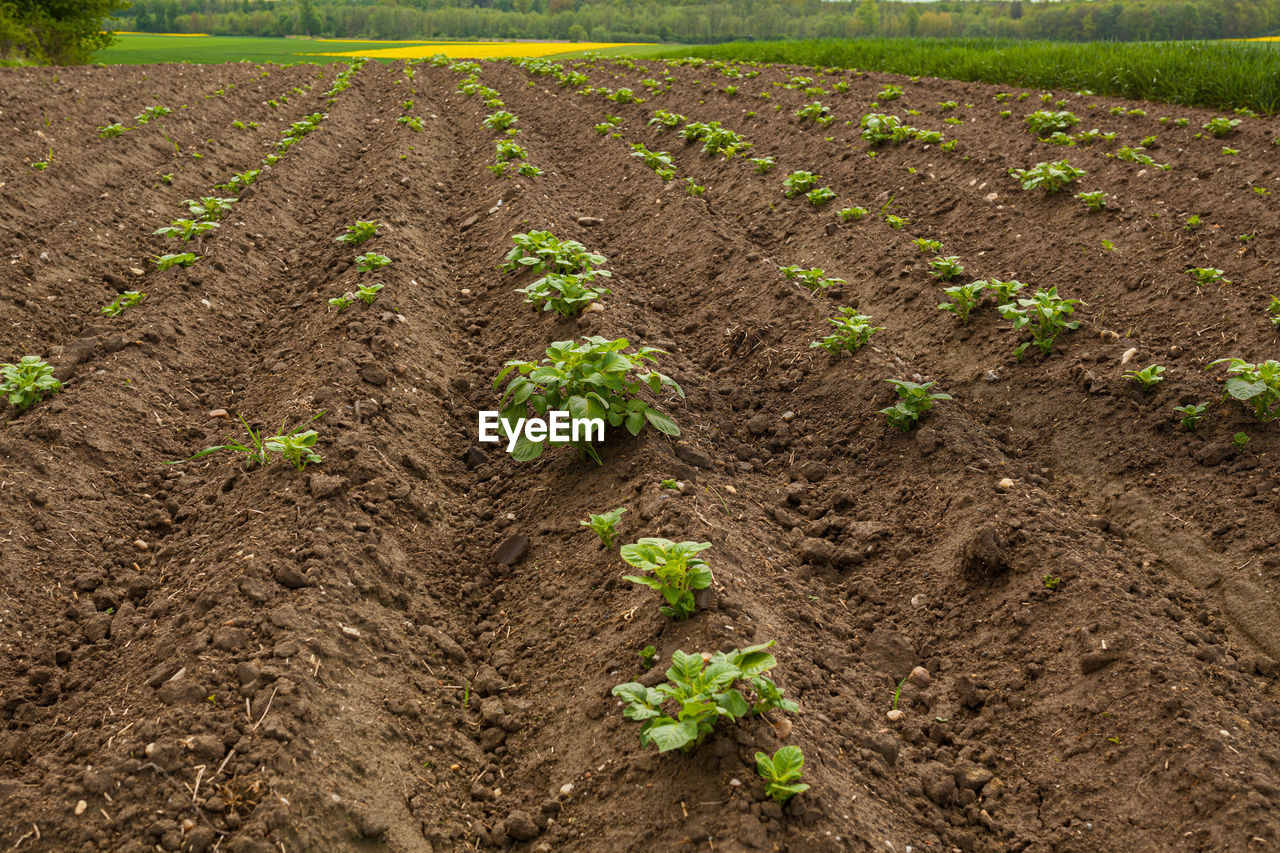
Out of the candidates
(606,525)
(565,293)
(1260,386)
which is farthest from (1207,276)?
(606,525)

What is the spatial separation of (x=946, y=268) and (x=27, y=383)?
599cm

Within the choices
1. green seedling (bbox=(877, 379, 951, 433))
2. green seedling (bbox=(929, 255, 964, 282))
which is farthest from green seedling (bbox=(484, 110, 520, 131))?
green seedling (bbox=(877, 379, 951, 433))

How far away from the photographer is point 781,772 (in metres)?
2.47

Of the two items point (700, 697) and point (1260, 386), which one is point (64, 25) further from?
→ point (1260, 386)

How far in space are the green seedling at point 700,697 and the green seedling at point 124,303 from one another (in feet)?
17.3

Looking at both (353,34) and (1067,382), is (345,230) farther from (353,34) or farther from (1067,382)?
(353,34)

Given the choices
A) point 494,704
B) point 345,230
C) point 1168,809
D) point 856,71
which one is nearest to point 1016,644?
point 1168,809

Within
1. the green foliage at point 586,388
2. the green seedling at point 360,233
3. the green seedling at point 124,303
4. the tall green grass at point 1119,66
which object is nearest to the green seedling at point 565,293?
the green foliage at point 586,388

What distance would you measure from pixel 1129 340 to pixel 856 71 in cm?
1295

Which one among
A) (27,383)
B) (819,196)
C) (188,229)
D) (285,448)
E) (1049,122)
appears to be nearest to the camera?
(285,448)

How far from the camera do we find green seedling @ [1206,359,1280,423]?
162 inches

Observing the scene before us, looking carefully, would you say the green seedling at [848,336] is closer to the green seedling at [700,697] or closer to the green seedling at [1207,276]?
the green seedling at [1207,276]

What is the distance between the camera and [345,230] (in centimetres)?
769

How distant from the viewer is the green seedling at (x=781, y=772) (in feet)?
7.98
